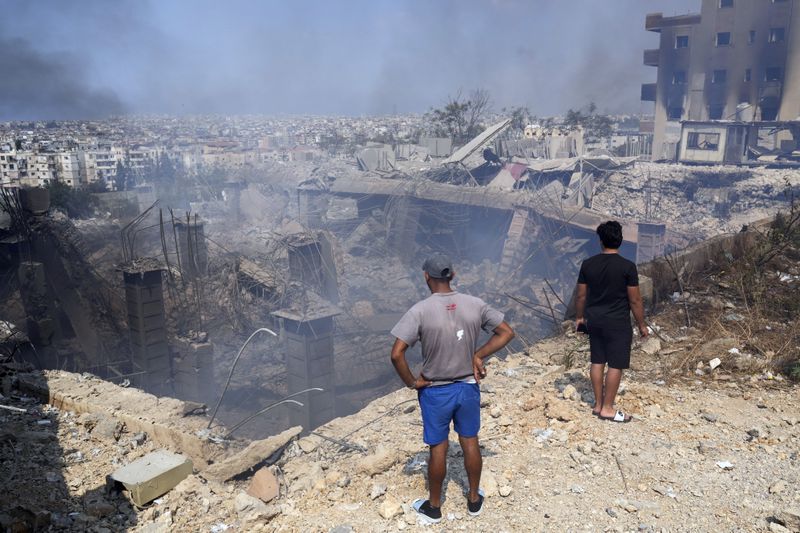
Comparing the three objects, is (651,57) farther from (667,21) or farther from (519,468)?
(519,468)

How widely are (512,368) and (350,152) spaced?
31.3 meters

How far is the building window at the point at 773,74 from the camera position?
3164cm

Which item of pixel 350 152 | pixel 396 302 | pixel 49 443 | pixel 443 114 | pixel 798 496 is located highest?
pixel 443 114

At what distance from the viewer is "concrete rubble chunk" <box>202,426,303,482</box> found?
350 cm

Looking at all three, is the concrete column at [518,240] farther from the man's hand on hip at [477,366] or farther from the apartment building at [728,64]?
the apartment building at [728,64]

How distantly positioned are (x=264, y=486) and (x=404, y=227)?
15.9 m

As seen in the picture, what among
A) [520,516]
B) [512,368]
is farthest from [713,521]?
[512,368]

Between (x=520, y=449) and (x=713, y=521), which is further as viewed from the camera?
(x=520, y=449)

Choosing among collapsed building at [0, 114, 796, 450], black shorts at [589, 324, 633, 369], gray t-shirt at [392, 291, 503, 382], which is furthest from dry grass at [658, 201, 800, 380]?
gray t-shirt at [392, 291, 503, 382]

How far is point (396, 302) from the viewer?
52.4 ft

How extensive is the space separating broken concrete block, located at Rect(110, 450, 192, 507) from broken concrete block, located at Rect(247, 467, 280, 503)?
1.41 feet

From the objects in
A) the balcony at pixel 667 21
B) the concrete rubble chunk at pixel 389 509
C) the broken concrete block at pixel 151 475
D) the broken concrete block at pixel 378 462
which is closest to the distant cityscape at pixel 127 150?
the balcony at pixel 667 21

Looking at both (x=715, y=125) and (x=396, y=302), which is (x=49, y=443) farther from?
(x=715, y=125)

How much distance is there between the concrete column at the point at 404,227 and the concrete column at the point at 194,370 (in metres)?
8.77
